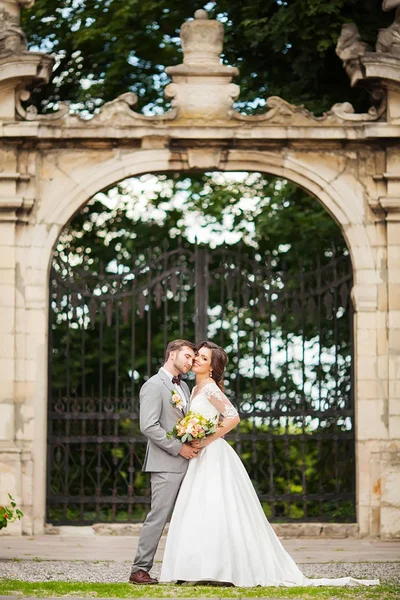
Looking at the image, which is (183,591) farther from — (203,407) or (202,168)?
(202,168)

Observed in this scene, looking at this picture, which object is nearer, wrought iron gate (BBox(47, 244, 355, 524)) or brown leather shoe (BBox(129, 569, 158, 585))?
brown leather shoe (BBox(129, 569, 158, 585))

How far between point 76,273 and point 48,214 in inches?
24.9

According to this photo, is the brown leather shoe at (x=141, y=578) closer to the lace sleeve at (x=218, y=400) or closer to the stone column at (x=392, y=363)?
the lace sleeve at (x=218, y=400)

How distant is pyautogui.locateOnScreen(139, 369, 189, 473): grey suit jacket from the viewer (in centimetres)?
816

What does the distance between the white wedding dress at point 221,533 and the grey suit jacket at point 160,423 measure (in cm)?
12

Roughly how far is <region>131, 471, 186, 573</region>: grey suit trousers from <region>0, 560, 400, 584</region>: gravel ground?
17.5 inches

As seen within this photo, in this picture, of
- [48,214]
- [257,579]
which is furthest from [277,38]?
[257,579]

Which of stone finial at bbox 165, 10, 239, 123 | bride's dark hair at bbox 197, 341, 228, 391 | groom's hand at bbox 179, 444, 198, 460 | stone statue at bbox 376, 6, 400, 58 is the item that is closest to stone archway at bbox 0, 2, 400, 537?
stone finial at bbox 165, 10, 239, 123

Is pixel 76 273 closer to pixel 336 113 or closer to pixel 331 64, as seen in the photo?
pixel 336 113

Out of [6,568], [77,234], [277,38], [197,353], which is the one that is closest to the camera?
[197,353]

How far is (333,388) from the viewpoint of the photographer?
12.0 metres

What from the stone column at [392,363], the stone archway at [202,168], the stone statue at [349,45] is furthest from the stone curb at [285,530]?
the stone statue at [349,45]

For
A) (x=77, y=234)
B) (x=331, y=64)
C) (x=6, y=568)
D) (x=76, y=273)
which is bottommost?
(x=6, y=568)

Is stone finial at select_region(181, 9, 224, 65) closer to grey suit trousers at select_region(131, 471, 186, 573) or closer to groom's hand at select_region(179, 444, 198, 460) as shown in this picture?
groom's hand at select_region(179, 444, 198, 460)
